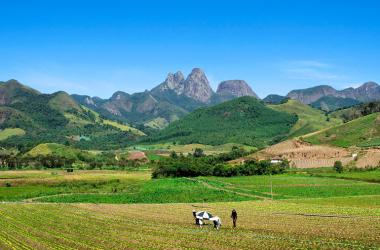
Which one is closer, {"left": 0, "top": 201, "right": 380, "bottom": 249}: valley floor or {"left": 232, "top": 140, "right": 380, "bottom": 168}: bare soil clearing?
{"left": 0, "top": 201, "right": 380, "bottom": 249}: valley floor

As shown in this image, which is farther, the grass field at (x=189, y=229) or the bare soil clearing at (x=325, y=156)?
the bare soil clearing at (x=325, y=156)

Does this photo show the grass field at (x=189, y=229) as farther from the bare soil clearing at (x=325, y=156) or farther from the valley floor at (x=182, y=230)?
the bare soil clearing at (x=325, y=156)

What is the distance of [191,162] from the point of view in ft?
508

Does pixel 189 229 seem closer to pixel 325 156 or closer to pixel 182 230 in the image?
pixel 182 230

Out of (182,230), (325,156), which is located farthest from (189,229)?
(325,156)

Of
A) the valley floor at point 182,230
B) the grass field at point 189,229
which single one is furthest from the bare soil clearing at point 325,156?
the valley floor at point 182,230

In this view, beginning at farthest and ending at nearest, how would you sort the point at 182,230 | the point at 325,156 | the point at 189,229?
the point at 325,156, the point at 189,229, the point at 182,230

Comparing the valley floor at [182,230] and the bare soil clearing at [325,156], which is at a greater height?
the bare soil clearing at [325,156]

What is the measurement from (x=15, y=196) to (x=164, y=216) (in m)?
48.3

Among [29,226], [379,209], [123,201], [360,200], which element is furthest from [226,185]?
[29,226]

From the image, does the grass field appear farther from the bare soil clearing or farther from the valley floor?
the bare soil clearing

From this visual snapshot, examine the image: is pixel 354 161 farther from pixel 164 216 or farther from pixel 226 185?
pixel 164 216

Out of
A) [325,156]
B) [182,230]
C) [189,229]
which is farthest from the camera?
[325,156]

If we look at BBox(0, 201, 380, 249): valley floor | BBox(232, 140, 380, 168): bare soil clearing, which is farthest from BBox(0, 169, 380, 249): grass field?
BBox(232, 140, 380, 168): bare soil clearing
